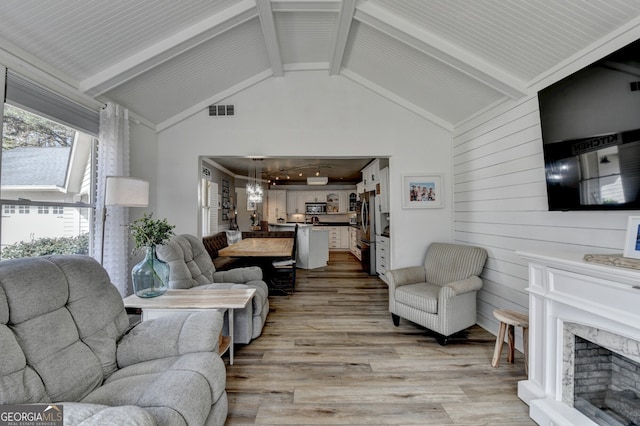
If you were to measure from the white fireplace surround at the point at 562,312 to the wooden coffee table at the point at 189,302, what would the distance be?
2.11m

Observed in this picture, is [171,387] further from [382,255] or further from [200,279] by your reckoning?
[382,255]

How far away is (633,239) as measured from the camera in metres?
1.46

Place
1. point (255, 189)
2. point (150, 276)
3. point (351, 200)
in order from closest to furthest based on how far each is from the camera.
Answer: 1. point (150, 276)
2. point (255, 189)
3. point (351, 200)

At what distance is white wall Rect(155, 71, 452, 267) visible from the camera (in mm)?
3877

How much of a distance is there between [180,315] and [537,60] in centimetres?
340

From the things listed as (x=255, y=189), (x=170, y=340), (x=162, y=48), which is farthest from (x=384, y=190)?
(x=170, y=340)

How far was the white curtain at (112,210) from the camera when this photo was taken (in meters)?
2.67

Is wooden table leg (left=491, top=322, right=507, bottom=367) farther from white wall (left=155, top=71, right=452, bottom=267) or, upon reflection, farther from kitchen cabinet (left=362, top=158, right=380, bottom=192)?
kitchen cabinet (left=362, top=158, right=380, bottom=192)

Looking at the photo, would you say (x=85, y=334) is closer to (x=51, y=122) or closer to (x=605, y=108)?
(x=51, y=122)

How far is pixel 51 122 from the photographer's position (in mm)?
2330

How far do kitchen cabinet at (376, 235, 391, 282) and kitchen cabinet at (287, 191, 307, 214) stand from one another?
4690mm

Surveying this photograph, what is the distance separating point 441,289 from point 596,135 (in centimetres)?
172

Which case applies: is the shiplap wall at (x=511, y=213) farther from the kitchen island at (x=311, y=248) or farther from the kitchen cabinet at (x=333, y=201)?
the kitchen cabinet at (x=333, y=201)

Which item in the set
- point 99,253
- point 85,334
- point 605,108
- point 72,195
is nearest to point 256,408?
point 85,334
